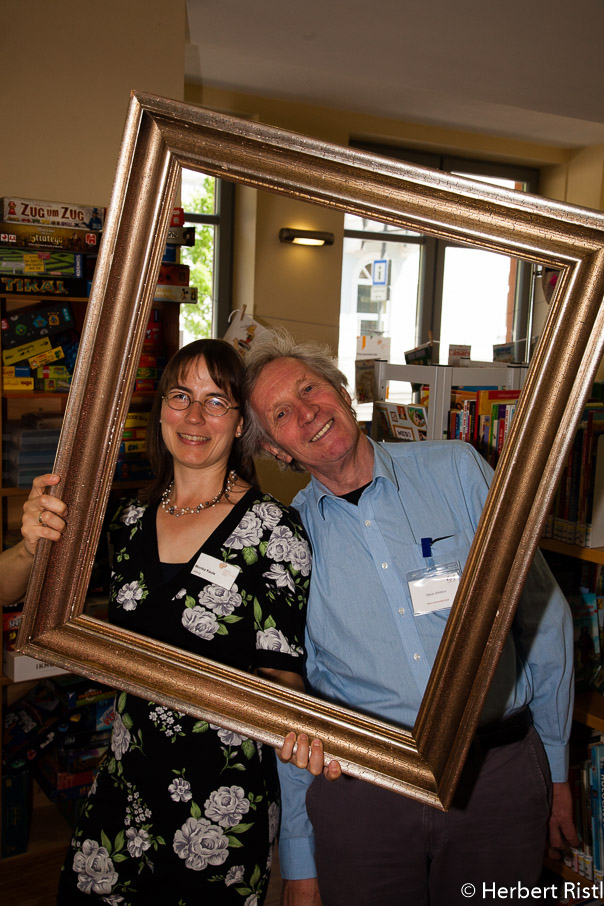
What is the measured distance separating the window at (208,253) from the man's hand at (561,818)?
125 cm

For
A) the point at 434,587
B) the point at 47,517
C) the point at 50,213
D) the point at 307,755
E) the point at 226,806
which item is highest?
the point at 50,213

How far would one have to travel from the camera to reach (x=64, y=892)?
1367 mm

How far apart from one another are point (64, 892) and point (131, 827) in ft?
0.71

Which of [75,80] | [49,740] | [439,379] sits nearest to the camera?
[439,379]

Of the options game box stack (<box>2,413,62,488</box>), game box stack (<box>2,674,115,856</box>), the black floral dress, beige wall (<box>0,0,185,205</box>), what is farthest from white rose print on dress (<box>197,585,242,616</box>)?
beige wall (<box>0,0,185,205</box>)

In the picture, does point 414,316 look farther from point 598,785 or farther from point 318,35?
point 318,35

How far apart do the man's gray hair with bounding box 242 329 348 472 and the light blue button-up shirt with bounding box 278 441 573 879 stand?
15 centimetres

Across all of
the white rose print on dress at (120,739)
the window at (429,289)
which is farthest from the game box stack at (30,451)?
the window at (429,289)

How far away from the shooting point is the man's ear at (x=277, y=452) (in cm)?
122

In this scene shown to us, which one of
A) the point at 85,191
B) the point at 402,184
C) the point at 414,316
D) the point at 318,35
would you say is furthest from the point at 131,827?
the point at 318,35

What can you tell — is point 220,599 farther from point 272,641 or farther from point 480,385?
point 480,385

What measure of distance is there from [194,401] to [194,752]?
0.70 meters

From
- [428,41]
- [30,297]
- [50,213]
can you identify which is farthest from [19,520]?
[428,41]

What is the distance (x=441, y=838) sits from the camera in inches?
52.2
